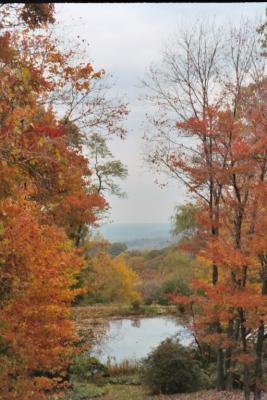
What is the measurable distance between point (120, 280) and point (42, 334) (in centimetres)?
3536

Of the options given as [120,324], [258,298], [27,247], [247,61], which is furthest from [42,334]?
[120,324]

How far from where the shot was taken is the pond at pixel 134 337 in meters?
25.1

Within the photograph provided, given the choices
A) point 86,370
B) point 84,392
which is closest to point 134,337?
point 86,370

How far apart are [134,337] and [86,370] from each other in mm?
10150

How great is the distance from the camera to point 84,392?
16.8m

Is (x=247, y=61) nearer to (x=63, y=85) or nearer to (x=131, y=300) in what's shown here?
(x=63, y=85)

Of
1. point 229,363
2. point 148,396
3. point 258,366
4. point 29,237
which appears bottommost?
point 148,396

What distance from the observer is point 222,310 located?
1320cm

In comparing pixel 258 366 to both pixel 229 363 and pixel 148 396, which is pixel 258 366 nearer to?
pixel 229 363

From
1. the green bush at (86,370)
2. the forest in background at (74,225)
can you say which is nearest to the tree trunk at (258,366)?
the forest in background at (74,225)

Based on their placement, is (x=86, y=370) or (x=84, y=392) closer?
(x=84, y=392)

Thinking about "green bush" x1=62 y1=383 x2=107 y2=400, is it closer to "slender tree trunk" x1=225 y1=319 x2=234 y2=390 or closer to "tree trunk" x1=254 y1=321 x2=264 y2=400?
"slender tree trunk" x1=225 y1=319 x2=234 y2=390

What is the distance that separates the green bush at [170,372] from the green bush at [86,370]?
3392mm

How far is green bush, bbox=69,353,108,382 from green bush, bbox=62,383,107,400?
4.36ft
